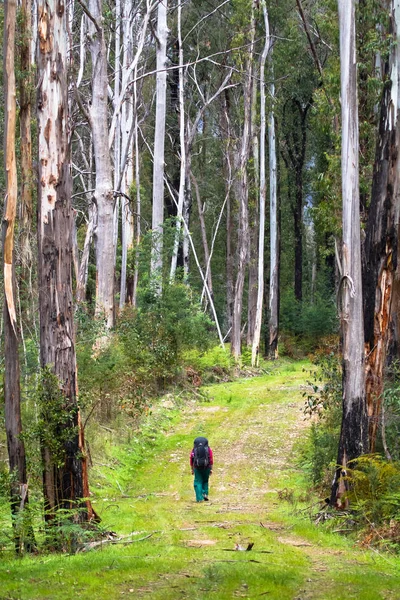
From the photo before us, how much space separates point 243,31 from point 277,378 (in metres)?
14.3

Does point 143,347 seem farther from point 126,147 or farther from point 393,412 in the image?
point 393,412

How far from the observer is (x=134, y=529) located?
37.1ft

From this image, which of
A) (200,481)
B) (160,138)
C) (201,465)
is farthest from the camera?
(160,138)

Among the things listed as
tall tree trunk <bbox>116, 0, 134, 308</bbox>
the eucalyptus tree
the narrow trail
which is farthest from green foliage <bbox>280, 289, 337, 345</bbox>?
the eucalyptus tree

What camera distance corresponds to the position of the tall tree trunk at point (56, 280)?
10438 mm

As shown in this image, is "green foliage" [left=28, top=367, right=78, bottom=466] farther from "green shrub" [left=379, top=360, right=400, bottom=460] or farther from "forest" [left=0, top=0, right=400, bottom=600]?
"green shrub" [left=379, top=360, right=400, bottom=460]

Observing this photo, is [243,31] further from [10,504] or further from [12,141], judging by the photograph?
[10,504]

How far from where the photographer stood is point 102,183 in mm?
20844

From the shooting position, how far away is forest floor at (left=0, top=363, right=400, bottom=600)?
8016 millimetres

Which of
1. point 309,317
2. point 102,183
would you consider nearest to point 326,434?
point 102,183

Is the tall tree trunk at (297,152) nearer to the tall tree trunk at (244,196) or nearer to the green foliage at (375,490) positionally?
the tall tree trunk at (244,196)

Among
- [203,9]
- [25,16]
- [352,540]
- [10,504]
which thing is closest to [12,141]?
[10,504]

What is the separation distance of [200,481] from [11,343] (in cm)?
484

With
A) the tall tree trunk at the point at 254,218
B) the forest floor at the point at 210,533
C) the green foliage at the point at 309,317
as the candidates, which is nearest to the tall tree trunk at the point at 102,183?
the forest floor at the point at 210,533
